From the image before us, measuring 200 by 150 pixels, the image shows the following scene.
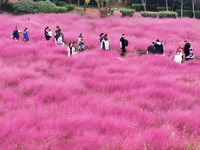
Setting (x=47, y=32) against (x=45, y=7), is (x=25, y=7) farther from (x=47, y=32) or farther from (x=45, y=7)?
(x=47, y=32)

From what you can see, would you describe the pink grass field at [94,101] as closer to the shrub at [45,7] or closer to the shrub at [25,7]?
the shrub at [25,7]

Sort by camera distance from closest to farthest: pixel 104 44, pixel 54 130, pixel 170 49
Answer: pixel 54 130
pixel 104 44
pixel 170 49

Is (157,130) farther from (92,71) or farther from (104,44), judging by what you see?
(104,44)

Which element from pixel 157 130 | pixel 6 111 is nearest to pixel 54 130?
pixel 6 111

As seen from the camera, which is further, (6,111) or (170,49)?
(170,49)

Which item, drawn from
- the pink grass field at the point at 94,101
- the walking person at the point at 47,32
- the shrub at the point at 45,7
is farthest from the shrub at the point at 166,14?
the walking person at the point at 47,32

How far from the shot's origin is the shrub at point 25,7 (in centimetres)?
2975

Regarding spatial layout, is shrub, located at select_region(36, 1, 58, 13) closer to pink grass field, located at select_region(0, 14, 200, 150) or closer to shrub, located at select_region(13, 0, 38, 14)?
shrub, located at select_region(13, 0, 38, 14)

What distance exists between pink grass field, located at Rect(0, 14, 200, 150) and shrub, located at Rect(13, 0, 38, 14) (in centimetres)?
1867

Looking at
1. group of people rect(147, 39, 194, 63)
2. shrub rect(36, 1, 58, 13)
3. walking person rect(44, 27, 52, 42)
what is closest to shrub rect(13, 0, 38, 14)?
shrub rect(36, 1, 58, 13)

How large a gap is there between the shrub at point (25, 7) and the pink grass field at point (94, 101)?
61.2 feet

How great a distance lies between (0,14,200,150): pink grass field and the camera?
4660 mm

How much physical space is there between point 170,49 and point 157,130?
1170 cm

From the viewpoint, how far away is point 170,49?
51.5ft
